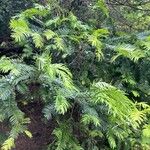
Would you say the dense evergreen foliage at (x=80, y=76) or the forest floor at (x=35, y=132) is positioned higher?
the dense evergreen foliage at (x=80, y=76)

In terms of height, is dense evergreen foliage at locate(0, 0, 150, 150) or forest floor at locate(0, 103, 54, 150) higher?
dense evergreen foliage at locate(0, 0, 150, 150)

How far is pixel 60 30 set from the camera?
491 cm

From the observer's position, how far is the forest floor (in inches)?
178

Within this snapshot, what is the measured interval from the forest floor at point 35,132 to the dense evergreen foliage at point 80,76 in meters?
0.12

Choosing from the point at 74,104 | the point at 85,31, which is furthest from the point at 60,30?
the point at 74,104

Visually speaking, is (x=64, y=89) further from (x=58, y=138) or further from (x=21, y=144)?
(x=21, y=144)

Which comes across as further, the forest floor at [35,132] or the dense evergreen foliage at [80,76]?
the forest floor at [35,132]

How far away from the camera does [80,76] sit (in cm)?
478

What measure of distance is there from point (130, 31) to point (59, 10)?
1.36m

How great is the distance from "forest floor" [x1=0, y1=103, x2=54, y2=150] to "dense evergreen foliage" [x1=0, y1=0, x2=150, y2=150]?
0.12 m

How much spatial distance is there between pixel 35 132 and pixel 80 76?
2.94ft

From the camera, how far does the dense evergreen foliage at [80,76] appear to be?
12.1ft

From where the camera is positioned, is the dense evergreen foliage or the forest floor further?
the forest floor

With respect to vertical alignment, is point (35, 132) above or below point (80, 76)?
below
